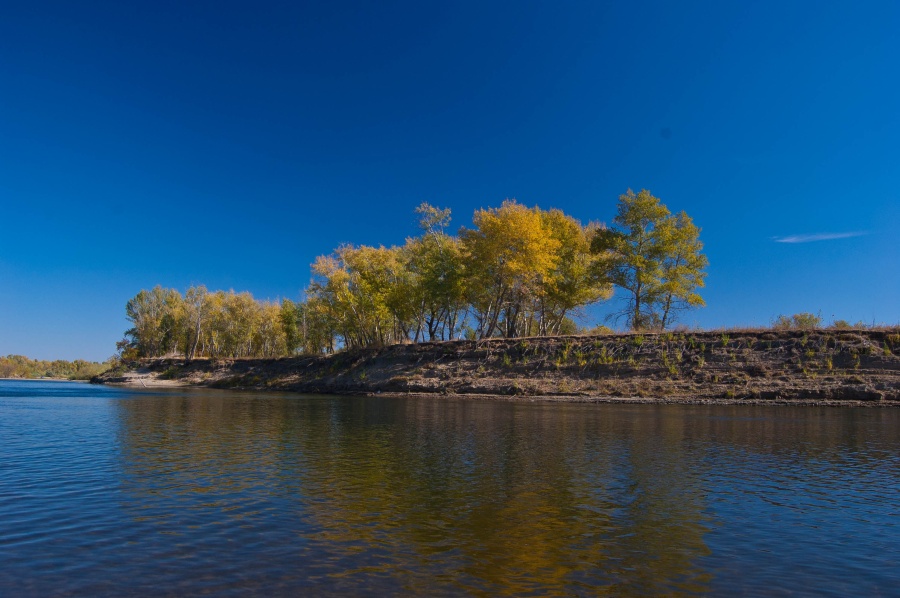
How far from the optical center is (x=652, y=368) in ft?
148

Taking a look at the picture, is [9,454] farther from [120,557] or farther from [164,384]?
[164,384]

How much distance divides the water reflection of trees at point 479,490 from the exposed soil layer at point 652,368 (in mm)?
15753

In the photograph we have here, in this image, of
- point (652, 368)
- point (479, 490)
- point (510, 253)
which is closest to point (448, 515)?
point (479, 490)

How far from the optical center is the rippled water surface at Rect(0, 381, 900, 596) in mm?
6809

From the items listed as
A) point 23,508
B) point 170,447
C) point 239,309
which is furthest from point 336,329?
point 23,508

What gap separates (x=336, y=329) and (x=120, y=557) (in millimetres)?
82629

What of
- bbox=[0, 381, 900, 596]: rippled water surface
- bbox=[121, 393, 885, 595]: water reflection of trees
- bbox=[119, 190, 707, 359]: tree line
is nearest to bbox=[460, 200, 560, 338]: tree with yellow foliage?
bbox=[119, 190, 707, 359]: tree line

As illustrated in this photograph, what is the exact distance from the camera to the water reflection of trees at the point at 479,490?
286 inches

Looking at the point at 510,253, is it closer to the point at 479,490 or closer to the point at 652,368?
the point at 652,368

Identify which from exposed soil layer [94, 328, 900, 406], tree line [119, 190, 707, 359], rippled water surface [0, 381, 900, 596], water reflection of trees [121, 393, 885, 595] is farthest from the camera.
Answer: tree line [119, 190, 707, 359]

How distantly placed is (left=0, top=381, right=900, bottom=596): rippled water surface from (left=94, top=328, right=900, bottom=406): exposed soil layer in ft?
71.7

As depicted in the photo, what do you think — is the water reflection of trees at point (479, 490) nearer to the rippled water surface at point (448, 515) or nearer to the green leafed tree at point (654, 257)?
the rippled water surface at point (448, 515)

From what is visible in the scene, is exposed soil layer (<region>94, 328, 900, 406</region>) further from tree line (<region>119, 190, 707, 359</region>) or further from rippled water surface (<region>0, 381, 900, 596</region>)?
rippled water surface (<region>0, 381, 900, 596</region>)

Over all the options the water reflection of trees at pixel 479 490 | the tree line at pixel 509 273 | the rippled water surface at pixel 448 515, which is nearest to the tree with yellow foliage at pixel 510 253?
the tree line at pixel 509 273
